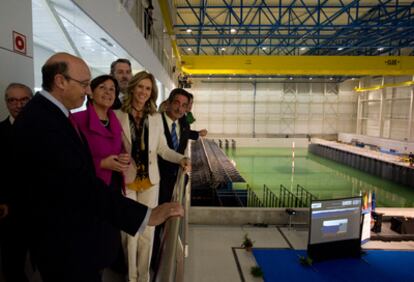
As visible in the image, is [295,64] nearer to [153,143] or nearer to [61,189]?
[153,143]

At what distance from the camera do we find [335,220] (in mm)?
5430

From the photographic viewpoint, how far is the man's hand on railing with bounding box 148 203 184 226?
123 centimetres

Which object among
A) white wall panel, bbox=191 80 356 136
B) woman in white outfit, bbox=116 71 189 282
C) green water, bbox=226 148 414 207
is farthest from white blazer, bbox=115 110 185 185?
white wall panel, bbox=191 80 356 136

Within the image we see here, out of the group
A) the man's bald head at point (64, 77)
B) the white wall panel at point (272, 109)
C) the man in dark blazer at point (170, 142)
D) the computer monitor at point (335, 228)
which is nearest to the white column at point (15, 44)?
the man's bald head at point (64, 77)

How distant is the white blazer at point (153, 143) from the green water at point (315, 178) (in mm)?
12024

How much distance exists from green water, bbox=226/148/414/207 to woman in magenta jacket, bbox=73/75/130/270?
12607mm

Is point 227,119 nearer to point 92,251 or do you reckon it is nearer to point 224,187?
point 224,187

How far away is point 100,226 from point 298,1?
50.5ft

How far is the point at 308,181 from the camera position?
17.0m

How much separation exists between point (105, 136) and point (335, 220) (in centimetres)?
503

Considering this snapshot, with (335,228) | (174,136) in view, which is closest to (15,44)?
(174,136)

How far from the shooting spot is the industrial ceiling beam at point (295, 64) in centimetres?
1325

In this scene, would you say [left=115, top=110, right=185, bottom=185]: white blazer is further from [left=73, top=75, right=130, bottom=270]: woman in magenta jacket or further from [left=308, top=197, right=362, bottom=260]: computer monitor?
[left=308, top=197, right=362, bottom=260]: computer monitor

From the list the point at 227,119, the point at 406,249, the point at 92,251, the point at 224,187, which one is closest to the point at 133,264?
the point at 92,251
